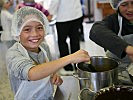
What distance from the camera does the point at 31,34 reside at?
1069 millimetres

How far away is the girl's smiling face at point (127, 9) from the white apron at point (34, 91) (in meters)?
0.49

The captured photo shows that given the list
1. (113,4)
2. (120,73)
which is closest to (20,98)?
(120,73)

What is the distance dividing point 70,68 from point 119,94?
77.6 inches

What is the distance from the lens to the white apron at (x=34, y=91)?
39.9 inches

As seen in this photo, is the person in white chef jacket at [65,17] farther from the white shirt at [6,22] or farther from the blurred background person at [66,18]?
the white shirt at [6,22]

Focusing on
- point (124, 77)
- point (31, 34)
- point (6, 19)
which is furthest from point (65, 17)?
point (124, 77)

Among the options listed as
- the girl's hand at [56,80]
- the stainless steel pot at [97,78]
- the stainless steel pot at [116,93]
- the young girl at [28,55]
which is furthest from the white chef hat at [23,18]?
the stainless steel pot at [116,93]

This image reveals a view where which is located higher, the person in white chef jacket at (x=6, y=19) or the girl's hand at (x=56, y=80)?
the person in white chef jacket at (x=6, y=19)

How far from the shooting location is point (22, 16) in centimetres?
109

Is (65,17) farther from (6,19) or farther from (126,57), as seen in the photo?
(126,57)

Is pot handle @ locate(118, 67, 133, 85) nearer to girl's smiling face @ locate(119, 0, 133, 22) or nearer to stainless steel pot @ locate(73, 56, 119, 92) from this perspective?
stainless steel pot @ locate(73, 56, 119, 92)

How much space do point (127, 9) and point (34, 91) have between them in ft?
1.89

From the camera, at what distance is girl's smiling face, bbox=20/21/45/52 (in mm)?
1070

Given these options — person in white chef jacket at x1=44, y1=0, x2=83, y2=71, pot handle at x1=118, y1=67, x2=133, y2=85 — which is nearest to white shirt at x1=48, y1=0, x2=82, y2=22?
person in white chef jacket at x1=44, y1=0, x2=83, y2=71
